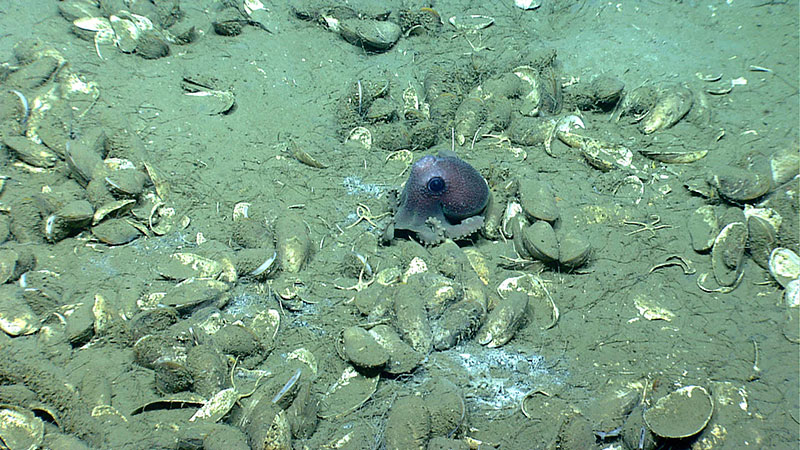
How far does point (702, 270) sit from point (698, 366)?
2.11 feet

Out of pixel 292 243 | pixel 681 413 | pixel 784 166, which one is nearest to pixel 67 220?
pixel 292 243

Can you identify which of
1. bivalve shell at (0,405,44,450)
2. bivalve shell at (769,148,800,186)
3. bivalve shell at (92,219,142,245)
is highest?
bivalve shell at (769,148,800,186)

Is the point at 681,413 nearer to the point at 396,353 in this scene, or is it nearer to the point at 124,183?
the point at 396,353

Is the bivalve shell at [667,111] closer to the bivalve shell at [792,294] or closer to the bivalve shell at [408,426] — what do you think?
the bivalve shell at [792,294]

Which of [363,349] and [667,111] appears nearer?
[363,349]

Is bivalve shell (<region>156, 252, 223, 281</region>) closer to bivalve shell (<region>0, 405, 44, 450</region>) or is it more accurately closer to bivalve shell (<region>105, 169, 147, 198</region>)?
bivalve shell (<region>105, 169, 147, 198</region>)

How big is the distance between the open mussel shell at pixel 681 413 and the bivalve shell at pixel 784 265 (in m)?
0.89

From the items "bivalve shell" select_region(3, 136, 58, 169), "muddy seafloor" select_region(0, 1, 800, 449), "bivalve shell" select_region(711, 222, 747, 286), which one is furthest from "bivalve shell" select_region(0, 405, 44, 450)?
"bivalve shell" select_region(711, 222, 747, 286)

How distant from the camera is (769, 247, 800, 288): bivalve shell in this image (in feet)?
7.80

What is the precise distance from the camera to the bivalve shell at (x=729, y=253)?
2471 mm

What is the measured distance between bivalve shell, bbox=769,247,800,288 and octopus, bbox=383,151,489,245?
1435 millimetres

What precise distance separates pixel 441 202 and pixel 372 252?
49 cm

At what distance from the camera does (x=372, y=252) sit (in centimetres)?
285

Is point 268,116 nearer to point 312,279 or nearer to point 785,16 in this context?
point 312,279
